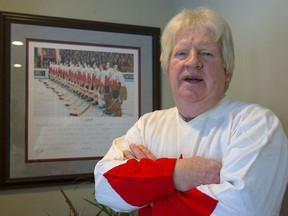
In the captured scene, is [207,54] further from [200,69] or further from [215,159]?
[215,159]

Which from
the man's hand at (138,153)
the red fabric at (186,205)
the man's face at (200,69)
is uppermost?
the man's face at (200,69)

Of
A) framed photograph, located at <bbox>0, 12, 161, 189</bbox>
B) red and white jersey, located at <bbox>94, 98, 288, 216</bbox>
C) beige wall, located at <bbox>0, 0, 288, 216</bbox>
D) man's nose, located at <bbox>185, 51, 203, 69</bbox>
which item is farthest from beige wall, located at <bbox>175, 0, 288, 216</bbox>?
framed photograph, located at <bbox>0, 12, 161, 189</bbox>

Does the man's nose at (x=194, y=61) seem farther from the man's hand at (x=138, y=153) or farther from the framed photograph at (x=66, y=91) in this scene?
the framed photograph at (x=66, y=91)

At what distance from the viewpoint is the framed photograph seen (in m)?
1.72

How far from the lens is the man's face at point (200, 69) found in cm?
104

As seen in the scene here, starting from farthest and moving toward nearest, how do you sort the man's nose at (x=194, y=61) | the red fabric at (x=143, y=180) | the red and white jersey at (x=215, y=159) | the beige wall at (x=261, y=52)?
the beige wall at (x=261, y=52), the man's nose at (x=194, y=61), the red fabric at (x=143, y=180), the red and white jersey at (x=215, y=159)

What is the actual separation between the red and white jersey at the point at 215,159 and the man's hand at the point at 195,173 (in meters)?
0.02

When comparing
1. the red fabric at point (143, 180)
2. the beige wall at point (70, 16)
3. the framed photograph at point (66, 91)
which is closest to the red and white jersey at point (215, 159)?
the red fabric at point (143, 180)

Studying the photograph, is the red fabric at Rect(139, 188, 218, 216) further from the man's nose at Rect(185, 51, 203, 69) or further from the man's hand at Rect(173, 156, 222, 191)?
the man's nose at Rect(185, 51, 203, 69)

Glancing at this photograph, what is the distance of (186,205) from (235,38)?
0.98 m

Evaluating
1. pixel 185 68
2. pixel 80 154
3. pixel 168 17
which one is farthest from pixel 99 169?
pixel 168 17

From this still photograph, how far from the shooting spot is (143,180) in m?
0.94

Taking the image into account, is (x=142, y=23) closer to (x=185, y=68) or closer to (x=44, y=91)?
(x=44, y=91)

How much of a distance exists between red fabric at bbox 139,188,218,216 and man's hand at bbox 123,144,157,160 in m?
0.19
